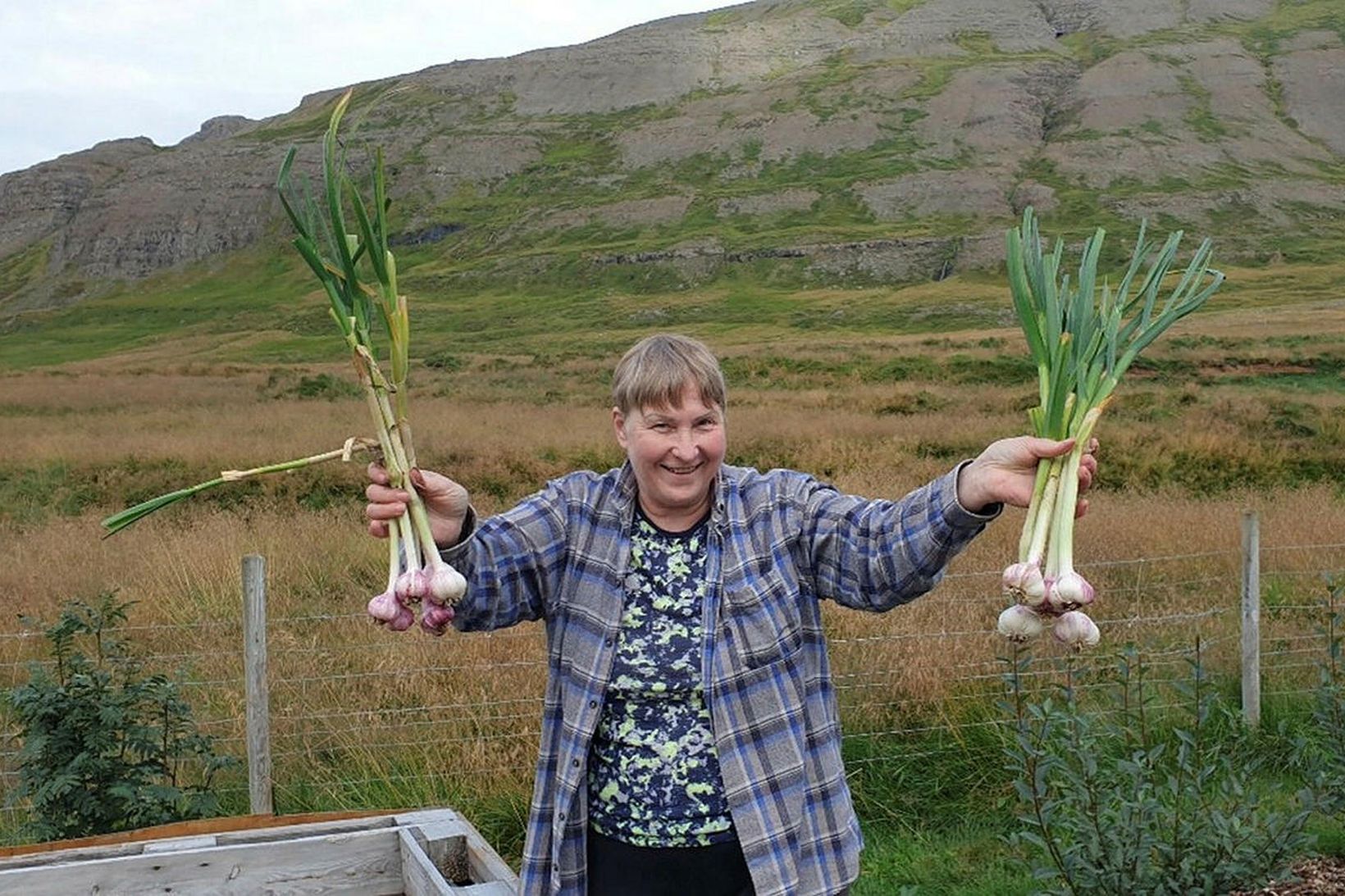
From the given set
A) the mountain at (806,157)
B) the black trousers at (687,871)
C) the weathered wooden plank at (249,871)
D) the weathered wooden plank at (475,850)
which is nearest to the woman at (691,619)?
the black trousers at (687,871)

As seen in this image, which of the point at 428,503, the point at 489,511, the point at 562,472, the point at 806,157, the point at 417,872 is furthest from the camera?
the point at 806,157

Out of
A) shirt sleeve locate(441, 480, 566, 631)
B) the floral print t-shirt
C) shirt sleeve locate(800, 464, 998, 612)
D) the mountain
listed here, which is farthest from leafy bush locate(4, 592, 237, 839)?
the mountain

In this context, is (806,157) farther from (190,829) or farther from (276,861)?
(276,861)

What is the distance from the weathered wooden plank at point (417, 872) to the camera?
3.24m

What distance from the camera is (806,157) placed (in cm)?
12188

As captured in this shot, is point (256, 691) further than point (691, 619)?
Yes

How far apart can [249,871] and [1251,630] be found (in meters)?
5.16

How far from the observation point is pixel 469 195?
130375 millimetres

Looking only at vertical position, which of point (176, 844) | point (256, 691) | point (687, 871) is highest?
point (687, 871)

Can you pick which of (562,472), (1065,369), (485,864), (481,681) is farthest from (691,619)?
(562,472)

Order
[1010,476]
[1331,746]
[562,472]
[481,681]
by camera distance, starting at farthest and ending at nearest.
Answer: [562,472], [481,681], [1331,746], [1010,476]

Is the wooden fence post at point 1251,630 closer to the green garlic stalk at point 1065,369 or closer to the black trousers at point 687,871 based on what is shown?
the green garlic stalk at point 1065,369

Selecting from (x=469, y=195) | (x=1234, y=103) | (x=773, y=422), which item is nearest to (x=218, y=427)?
(x=773, y=422)

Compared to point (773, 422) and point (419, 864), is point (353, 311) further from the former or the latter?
point (773, 422)
